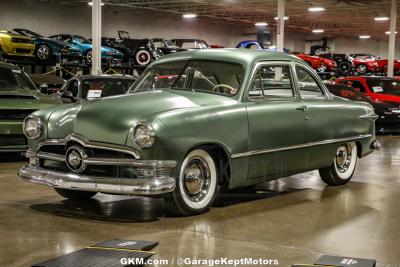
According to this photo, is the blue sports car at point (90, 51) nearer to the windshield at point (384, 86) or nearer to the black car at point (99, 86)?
the windshield at point (384, 86)

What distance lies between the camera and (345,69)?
30.8 metres

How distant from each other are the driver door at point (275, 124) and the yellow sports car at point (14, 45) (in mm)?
14337

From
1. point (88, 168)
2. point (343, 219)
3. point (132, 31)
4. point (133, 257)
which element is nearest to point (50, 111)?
point (88, 168)

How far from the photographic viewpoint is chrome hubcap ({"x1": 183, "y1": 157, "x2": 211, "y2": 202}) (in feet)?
18.3

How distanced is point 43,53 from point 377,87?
35.7 ft

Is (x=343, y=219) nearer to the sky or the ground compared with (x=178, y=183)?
nearer to the ground

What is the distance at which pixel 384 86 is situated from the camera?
16.7 metres

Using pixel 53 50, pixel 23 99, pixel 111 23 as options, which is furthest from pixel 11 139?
pixel 111 23

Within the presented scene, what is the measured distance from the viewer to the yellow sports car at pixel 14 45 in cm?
1920

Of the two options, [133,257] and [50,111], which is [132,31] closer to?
[50,111]

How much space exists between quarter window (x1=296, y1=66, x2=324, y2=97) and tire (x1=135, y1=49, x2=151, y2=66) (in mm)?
15941

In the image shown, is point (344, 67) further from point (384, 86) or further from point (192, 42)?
point (384, 86)

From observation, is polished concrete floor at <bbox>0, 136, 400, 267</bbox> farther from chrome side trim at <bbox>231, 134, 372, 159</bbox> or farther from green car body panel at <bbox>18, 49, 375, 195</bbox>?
chrome side trim at <bbox>231, 134, 372, 159</bbox>

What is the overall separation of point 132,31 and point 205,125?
96.4 ft
